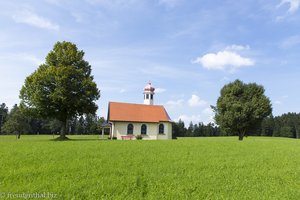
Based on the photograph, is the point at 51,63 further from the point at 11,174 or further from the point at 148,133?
the point at 11,174

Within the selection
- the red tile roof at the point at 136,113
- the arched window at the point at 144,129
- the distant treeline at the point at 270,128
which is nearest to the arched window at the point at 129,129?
the red tile roof at the point at 136,113

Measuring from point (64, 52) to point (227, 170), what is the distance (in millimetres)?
31942

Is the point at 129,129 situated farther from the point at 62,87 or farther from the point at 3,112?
the point at 3,112

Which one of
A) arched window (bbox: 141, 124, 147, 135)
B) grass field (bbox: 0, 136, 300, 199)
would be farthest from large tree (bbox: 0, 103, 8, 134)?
grass field (bbox: 0, 136, 300, 199)

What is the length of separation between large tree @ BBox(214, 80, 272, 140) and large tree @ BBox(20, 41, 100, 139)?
22.0 metres

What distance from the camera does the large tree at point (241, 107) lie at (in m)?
46.0

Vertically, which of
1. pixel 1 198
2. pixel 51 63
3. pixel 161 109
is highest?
pixel 51 63

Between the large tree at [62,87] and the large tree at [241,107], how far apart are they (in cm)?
2205

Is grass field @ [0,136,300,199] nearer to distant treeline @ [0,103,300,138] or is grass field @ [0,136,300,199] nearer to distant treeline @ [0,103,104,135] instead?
distant treeline @ [0,103,104,135]

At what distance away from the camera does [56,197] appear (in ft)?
24.2

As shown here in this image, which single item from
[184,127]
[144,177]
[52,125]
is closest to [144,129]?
[144,177]

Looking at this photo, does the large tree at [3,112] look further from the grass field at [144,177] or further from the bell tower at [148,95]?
the grass field at [144,177]

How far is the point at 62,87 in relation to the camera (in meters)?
34.9

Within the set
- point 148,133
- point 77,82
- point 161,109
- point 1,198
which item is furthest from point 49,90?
point 1,198
